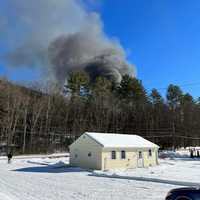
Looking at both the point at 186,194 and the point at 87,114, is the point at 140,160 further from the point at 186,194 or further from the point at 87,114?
the point at 87,114

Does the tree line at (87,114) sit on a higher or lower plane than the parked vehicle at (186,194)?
higher

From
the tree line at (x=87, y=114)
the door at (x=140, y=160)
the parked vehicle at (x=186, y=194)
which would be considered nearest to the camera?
the parked vehicle at (x=186, y=194)

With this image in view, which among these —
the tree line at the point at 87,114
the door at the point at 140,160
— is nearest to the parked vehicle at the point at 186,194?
the door at the point at 140,160

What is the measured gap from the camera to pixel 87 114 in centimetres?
6519

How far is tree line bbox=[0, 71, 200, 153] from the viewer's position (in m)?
53.1

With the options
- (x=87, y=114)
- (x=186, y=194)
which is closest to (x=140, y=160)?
(x=186, y=194)

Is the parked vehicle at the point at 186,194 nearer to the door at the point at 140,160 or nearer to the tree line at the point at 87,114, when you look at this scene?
the door at the point at 140,160

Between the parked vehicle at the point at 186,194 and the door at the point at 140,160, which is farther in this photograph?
the door at the point at 140,160

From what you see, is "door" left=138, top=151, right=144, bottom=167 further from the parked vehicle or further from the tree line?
the tree line

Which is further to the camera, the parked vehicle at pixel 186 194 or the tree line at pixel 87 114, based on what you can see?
the tree line at pixel 87 114

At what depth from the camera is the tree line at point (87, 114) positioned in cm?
5306

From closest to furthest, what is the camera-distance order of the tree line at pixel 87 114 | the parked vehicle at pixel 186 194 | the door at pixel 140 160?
the parked vehicle at pixel 186 194 < the door at pixel 140 160 < the tree line at pixel 87 114

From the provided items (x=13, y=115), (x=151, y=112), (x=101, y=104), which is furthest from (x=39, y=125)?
(x=151, y=112)

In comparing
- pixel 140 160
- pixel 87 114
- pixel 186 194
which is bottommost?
pixel 186 194
